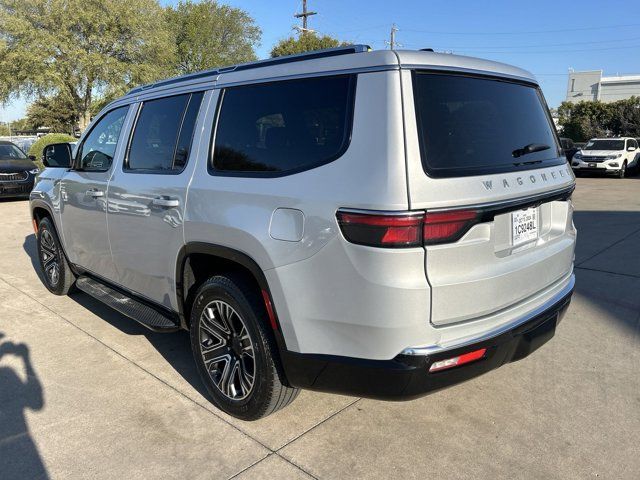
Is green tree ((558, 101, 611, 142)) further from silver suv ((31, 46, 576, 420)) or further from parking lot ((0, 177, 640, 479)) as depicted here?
silver suv ((31, 46, 576, 420))

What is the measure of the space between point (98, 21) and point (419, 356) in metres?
25.4

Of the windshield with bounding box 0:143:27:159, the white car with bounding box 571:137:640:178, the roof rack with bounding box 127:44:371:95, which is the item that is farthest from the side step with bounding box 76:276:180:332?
the white car with bounding box 571:137:640:178

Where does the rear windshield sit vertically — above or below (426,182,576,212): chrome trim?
above

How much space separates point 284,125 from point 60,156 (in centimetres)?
296

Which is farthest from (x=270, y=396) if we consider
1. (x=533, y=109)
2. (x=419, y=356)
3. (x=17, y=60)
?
(x=17, y=60)

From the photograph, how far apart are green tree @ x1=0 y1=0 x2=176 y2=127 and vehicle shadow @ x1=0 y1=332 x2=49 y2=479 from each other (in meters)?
22.1

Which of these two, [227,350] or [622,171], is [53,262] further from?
[622,171]

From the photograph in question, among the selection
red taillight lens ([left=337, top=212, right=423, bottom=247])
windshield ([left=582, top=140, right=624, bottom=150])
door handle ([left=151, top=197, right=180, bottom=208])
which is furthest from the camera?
windshield ([left=582, top=140, right=624, bottom=150])

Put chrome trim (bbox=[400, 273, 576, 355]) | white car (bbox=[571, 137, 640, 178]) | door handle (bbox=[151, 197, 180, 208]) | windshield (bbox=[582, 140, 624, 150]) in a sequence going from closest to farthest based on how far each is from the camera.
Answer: chrome trim (bbox=[400, 273, 576, 355]) < door handle (bbox=[151, 197, 180, 208]) < white car (bbox=[571, 137, 640, 178]) < windshield (bbox=[582, 140, 624, 150])

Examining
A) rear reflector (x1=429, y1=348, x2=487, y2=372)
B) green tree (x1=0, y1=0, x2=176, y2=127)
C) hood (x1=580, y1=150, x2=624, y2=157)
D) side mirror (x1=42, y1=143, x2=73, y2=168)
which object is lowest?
rear reflector (x1=429, y1=348, x2=487, y2=372)

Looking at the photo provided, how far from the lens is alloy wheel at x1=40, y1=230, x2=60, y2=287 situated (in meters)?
5.09

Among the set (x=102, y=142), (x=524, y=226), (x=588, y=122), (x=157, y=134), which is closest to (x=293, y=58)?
(x=157, y=134)

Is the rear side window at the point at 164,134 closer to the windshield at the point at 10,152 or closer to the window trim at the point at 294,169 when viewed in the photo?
the window trim at the point at 294,169

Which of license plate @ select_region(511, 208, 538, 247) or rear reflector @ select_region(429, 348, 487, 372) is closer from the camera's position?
rear reflector @ select_region(429, 348, 487, 372)
